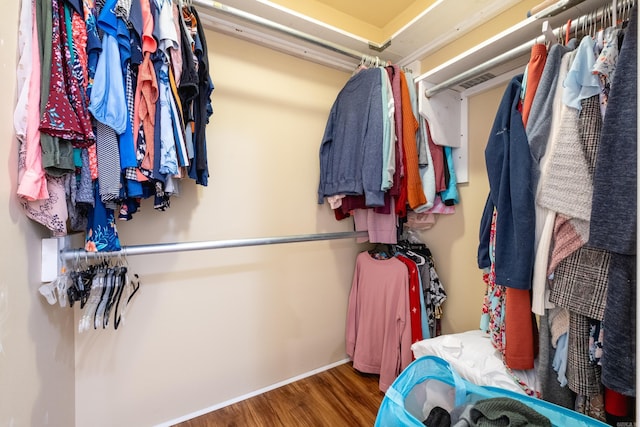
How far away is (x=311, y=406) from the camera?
141 centimetres

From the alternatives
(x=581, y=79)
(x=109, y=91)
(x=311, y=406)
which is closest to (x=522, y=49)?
(x=581, y=79)

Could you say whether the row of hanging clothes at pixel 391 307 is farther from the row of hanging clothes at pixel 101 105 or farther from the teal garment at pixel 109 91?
the teal garment at pixel 109 91

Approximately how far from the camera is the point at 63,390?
970 mm

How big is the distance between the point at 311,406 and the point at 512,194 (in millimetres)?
A: 1434

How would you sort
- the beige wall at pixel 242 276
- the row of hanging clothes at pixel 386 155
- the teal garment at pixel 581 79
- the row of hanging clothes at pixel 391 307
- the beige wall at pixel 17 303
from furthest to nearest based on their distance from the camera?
1. the row of hanging clothes at pixel 391 307
2. the row of hanging clothes at pixel 386 155
3. the beige wall at pixel 242 276
4. the teal garment at pixel 581 79
5. the beige wall at pixel 17 303

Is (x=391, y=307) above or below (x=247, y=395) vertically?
above

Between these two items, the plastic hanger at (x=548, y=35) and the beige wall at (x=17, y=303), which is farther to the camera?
the plastic hanger at (x=548, y=35)

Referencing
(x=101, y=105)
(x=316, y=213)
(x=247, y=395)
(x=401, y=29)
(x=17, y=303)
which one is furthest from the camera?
(x=316, y=213)

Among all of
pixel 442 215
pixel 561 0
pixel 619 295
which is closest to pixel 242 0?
pixel 561 0

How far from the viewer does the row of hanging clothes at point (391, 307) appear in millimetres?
1434

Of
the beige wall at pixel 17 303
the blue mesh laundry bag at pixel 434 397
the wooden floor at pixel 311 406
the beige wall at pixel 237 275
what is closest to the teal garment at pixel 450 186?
the beige wall at pixel 237 275

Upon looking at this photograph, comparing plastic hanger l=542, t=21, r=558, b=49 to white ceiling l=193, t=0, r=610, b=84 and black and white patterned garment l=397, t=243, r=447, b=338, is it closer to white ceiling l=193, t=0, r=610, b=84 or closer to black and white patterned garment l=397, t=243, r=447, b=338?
white ceiling l=193, t=0, r=610, b=84

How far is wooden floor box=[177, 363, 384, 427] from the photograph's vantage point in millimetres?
1308

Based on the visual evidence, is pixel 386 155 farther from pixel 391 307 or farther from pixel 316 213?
pixel 391 307
